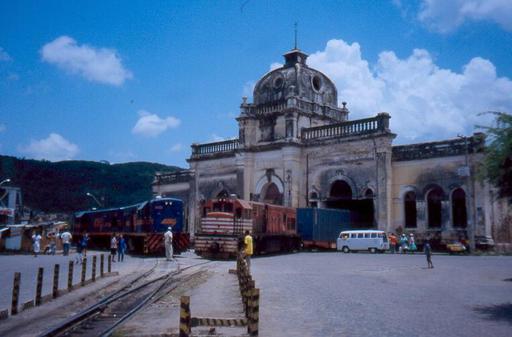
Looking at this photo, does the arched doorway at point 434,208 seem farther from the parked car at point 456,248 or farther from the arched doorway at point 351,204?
the arched doorway at point 351,204

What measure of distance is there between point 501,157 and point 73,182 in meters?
87.7

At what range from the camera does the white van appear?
2877 centimetres

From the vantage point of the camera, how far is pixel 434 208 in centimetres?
2862

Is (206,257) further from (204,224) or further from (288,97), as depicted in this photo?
(288,97)

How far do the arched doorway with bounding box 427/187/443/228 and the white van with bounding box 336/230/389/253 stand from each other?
2.74 m

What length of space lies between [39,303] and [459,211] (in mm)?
22674

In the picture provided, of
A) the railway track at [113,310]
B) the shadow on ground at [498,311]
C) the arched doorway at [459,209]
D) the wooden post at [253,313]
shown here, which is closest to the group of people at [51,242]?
the railway track at [113,310]

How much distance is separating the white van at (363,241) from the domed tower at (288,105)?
24.8 ft

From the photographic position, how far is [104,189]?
91.3 m

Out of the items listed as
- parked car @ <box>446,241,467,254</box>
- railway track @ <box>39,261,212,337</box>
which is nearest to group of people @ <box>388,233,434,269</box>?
parked car @ <box>446,241,467,254</box>

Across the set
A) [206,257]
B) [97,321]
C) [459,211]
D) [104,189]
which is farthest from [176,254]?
[104,189]

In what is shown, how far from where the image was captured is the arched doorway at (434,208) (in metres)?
28.2

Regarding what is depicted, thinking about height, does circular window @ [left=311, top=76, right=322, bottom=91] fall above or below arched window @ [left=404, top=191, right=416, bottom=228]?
above

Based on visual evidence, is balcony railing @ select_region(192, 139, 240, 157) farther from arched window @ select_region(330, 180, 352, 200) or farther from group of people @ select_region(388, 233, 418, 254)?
group of people @ select_region(388, 233, 418, 254)
